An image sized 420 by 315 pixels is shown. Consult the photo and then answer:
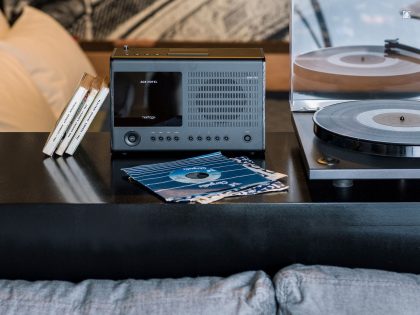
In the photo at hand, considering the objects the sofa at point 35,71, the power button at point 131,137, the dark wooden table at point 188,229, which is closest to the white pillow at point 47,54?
the sofa at point 35,71

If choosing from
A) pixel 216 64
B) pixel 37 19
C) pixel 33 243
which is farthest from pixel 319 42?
pixel 37 19

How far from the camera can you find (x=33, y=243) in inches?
42.3

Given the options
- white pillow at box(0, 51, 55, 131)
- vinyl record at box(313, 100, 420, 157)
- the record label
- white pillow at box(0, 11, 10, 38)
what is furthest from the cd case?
white pillow at box(0, 11, 10, 38)

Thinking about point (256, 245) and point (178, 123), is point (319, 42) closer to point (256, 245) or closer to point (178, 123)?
point (178, 123)

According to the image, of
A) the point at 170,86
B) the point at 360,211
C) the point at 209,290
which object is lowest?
the point at 209,290

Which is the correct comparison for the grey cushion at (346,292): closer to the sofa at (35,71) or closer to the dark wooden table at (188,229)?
the dark wooden table at (188,229)

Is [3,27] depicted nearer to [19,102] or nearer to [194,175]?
[19,102]

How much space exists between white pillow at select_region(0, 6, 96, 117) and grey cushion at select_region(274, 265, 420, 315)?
1.31 m

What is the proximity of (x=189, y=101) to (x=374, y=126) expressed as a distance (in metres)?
0.28

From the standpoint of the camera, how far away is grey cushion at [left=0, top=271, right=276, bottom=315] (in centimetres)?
102

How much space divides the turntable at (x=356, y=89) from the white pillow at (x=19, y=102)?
673 millimetres

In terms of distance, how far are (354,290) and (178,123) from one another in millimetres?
374

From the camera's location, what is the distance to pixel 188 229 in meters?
1.05

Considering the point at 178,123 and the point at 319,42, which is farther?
the point at 319,42
